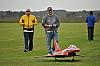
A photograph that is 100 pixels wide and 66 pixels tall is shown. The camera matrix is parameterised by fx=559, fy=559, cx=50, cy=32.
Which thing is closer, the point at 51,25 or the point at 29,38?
the point at 51,25

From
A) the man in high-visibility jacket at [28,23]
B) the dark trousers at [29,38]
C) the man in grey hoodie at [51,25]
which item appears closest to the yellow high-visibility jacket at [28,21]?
the man in high-visibility jacket at [28,23]

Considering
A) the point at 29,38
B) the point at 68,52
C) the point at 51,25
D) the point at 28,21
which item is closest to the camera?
the point at 68,52

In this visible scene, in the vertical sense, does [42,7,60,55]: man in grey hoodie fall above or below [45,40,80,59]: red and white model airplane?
above

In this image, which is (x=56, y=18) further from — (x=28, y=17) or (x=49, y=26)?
(x=28, y=17)

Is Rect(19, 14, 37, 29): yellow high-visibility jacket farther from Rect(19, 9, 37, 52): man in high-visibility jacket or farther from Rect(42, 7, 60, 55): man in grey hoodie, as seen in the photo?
Rect(42, 7, 60, 55): man in grey hoodie

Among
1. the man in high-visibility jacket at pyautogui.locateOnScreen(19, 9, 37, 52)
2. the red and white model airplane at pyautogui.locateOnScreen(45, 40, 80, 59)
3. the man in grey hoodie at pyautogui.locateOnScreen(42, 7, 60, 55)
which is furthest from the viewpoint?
the man in high-visibility jacket at pyautogui.locateOnScreen(19, 9, 37, 52)

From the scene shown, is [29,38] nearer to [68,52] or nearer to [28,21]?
[28,21]

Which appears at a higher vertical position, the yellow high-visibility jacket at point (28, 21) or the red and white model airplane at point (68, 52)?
the yellow high-visibility jacket at point (28, 21)

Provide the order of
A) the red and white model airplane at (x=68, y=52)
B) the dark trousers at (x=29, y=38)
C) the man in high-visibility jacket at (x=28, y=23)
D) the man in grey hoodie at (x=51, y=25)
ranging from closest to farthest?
the red and white model airplane at (x=68, y=52) → the man in grey hoodie at (x=51, y=25) → the man in high-visibility jacket at (x=28, y=23) → the dark trousers at (x=29, y=38)

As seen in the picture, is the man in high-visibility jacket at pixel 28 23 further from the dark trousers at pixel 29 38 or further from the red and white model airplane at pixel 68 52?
the red and white model airplane at pixel 68 52

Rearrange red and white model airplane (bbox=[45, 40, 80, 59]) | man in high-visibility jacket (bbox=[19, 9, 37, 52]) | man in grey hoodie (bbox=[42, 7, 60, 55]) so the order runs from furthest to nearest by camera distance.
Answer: man in high-visibility jacket (bbox=[19, 9, 37, 52]) → man in grey hoodie (bbox=[42, 7, 60, 55]) → red and white model airplane (bbox=[45, 40, 80, 59])

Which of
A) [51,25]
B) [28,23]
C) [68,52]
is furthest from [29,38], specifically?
[68,52]

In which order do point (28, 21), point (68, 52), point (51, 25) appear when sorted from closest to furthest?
point (68, 52)
point (51, 25)
point (28, 21)

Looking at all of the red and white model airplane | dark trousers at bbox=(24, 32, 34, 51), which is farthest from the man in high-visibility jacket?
the red and white model airplane
